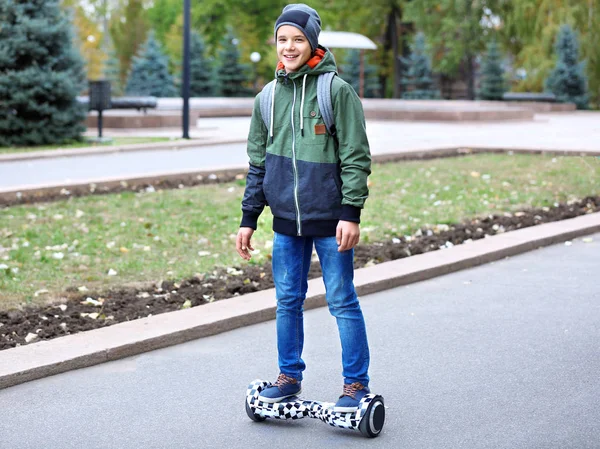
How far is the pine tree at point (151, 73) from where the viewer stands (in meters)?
44.1

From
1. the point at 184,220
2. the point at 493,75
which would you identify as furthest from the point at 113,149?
the point at 493,75

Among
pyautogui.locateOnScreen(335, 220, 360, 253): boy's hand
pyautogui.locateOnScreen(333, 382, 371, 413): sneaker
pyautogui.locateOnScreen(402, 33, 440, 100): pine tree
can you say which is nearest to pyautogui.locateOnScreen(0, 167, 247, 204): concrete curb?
pyautogui.locateOnScreen(333, 382, 371, 413): sneaker

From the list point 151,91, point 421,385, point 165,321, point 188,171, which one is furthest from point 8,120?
point 151,91

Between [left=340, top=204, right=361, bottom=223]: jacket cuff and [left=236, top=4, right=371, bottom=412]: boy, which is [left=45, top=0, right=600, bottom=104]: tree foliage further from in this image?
[left=340, top=204, right=361, bottom=223]: jacket cuff

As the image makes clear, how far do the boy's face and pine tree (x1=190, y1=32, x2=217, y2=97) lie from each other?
4185 centimetres

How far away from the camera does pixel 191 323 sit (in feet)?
18.9

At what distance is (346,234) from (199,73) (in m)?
42.3

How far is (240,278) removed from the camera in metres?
7.25

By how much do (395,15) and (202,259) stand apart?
49.2 meters

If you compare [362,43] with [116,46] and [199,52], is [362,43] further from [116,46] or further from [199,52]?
[116,46]

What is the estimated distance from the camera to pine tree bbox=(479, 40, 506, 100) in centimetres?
4731

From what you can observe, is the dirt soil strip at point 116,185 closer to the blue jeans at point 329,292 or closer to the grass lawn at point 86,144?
the grass lawn at point 86,144

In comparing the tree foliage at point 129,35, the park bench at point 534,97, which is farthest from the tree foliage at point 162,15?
the park bench at point 534,97

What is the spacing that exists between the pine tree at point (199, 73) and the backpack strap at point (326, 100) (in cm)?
4186
